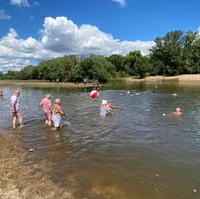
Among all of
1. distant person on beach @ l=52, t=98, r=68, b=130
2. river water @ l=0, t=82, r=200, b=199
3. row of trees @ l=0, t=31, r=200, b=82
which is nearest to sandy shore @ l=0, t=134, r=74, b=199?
river water @ l=0, t=82, r=200, b=199

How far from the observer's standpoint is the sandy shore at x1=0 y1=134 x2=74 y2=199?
8.72 meters

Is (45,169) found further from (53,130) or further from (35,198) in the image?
(53,130)

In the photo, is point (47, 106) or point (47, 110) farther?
point (47, 110)

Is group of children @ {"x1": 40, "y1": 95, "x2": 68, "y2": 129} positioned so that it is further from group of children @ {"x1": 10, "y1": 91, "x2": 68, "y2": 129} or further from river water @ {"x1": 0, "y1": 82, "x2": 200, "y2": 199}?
river water @ {"x1": 0, "y1": 82, "x2": 200, "y2": 199}

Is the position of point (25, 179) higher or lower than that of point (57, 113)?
lower

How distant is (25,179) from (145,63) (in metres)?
117

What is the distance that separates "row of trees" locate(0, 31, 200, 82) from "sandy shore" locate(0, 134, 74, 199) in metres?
82.2

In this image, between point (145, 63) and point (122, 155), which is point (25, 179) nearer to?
point (122, 155)

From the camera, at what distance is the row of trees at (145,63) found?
98188mm

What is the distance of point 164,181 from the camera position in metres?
9.98

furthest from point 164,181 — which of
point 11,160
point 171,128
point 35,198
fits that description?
point 171,128

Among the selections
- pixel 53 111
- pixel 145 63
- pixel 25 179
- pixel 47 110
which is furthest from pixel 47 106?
pixel 145 63

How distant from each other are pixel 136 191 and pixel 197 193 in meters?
1.87

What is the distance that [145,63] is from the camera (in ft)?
406
